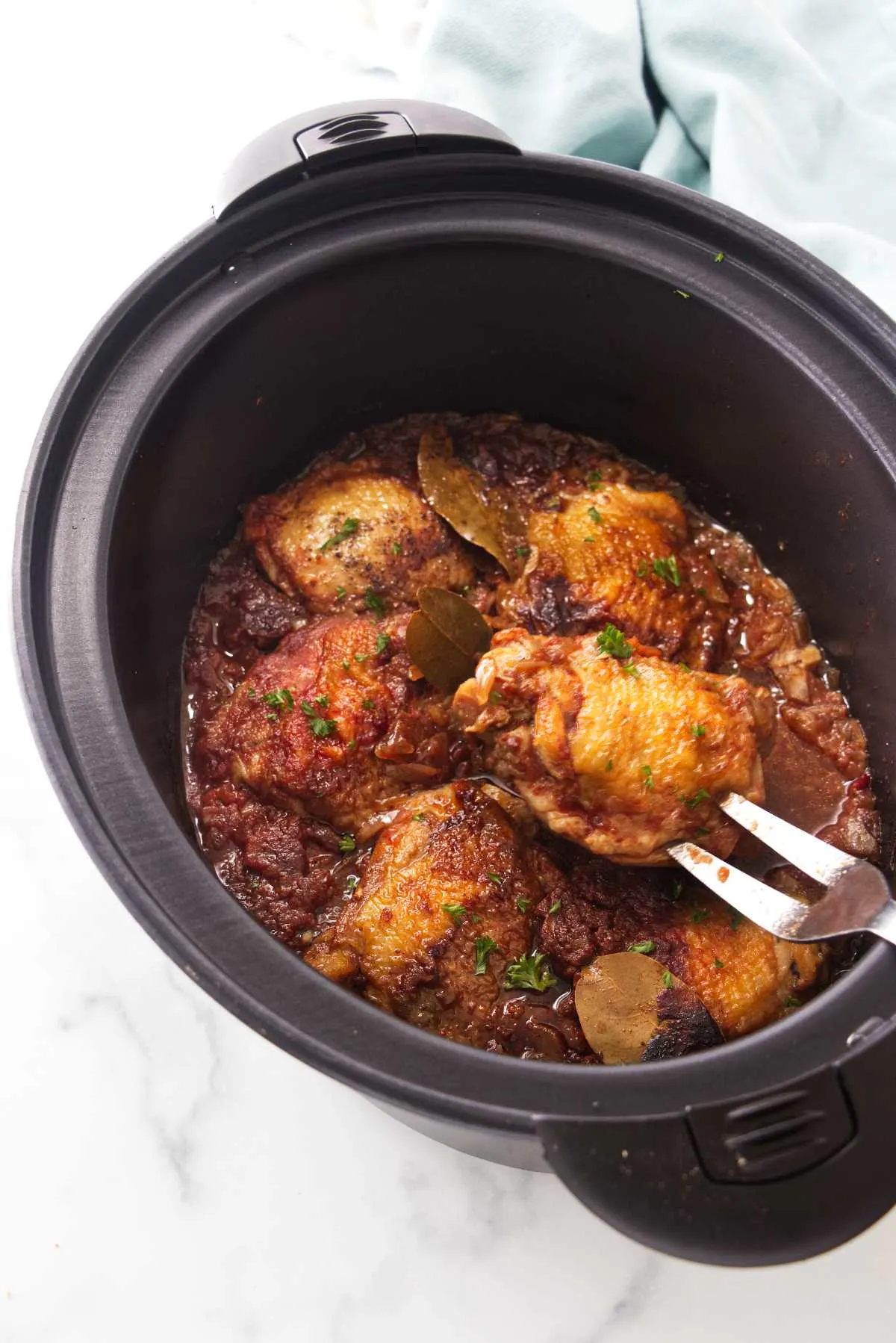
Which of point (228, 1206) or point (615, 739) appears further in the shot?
point (228, 1206)

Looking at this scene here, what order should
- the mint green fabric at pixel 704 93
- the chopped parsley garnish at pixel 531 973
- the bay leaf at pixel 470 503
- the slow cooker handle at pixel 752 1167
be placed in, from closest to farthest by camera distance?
the slow cooker handle at pixel 752 1167 < the chopped parsley garnish at pixel 531 973 < the bay leaf at pixel 470 503 < the mint green fabric at pixel 704 93

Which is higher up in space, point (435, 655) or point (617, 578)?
point (617, 578)

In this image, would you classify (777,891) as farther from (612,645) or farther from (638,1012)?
(612,645)

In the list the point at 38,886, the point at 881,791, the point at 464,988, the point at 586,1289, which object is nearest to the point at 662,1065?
the point at 464,988

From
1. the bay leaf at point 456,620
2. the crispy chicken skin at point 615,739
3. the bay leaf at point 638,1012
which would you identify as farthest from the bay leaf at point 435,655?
the bay leaf at point 638,1012

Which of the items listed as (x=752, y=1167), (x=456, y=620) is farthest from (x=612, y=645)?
(x=752, y=1167)

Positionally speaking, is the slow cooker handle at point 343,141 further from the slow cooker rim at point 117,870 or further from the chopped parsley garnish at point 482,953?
the chopped parsley garnish at point 482,953
